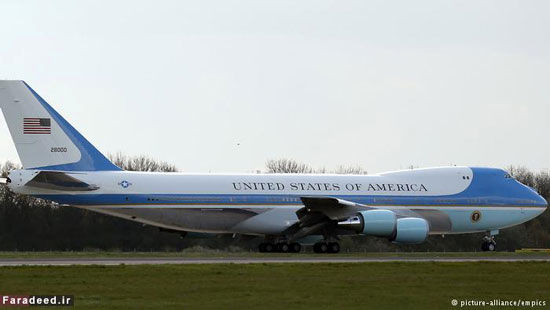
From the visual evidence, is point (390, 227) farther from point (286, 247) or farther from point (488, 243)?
point (488, 243)

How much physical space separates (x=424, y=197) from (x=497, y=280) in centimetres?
1939

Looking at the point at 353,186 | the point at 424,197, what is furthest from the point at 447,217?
the point at 353,186

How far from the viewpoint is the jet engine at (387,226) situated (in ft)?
132

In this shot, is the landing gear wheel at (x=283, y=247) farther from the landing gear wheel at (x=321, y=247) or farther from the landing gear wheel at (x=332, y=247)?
the landing gear wheel at (x=332, y=247)

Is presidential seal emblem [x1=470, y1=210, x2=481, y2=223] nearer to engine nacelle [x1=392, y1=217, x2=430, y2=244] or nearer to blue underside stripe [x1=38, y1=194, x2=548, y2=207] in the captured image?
blue underside stripe [x1=38, y1=194, x2=548, y2=207]

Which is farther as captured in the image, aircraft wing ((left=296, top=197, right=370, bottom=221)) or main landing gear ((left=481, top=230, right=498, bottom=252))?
main landing gear ((left=481, top=230, right=498, bottom=252))

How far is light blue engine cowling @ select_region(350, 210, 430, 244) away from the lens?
40.1 meters

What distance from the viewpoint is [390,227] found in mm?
40250

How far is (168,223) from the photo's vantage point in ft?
135

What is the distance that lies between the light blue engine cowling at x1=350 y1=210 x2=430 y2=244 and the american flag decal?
41.7 ft

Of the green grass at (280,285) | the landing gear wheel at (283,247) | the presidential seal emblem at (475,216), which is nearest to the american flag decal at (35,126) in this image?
the landing gear wheel at (283,247)

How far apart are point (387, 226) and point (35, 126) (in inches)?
561

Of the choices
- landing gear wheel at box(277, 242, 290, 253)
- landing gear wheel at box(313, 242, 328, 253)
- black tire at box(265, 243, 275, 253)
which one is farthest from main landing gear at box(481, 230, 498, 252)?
black tire at box(265, 243, 275, 253)

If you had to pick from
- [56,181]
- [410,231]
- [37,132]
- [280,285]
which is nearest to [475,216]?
[410,231]
